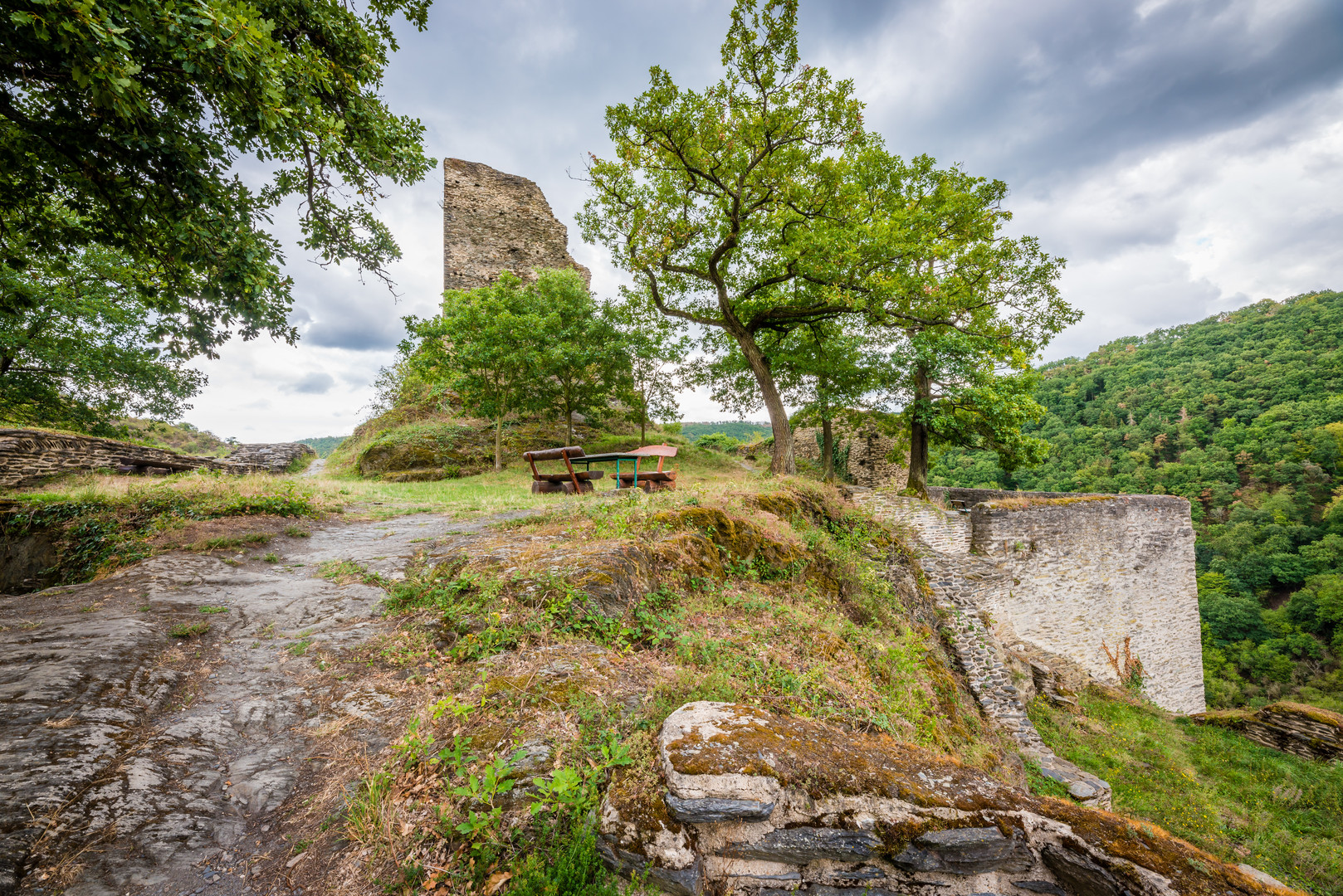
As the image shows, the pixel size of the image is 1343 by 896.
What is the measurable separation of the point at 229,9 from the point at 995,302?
1548 cm

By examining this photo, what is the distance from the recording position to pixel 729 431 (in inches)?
1309

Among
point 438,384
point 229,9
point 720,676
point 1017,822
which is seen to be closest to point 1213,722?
point 1017,822

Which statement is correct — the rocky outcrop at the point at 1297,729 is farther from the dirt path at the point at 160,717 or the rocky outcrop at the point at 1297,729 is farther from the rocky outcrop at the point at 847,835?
the dirt path at the point at 160,717

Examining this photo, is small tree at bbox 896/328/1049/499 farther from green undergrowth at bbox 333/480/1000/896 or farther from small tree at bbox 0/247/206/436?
small tree at bbox 0/247/206/436

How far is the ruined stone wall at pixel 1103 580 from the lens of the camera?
1165 cm

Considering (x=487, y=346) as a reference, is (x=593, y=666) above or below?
below

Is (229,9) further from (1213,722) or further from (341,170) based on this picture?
(1213,722)

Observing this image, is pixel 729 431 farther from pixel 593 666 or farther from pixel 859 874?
pixel 859 874

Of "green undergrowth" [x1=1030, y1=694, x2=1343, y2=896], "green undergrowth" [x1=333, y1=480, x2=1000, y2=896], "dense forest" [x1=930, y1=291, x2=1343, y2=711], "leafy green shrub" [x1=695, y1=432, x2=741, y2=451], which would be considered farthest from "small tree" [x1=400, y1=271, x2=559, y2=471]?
"dense forest" [x1=930, y1=291, x2=1343, y2=711]

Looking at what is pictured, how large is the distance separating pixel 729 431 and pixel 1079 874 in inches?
1238

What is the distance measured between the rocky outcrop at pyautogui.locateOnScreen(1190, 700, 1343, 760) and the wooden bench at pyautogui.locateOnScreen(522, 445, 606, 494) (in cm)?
1573

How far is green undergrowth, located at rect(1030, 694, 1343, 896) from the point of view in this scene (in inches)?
258

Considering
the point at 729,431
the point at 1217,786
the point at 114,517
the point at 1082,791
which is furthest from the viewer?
the point at 729,431

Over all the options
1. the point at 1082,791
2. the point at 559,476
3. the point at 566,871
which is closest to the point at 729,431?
the point at 559,476
